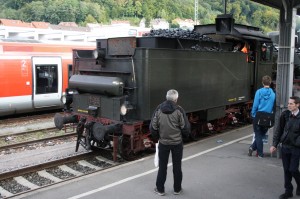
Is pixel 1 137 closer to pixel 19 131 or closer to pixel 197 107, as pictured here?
pixel 19 131

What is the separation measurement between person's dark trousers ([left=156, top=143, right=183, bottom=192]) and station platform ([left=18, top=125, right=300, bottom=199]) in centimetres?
17

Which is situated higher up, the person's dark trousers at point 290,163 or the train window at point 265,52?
the train window at point 265,52

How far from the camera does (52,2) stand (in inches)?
4193

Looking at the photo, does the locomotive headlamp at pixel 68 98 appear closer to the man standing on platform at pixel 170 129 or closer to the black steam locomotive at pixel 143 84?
the black steam locomotive at pixel 143 84

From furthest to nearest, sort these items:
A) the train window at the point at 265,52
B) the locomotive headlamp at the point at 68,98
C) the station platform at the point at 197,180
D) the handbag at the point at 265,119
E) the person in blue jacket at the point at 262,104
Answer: the train window at the point at 265,52, the locomotive headlamp at the point at 68,98, the person in blue jacket at the point at 262,104, the handbag at the point at 265,119, the station platform at the point at 197,180

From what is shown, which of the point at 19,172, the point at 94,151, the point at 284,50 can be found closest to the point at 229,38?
the point at 284,50

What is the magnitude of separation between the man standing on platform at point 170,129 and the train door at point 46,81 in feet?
31.7

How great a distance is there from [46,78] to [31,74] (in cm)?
77

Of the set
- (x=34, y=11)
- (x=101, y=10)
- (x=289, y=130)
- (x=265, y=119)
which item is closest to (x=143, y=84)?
(x=265, y=119)

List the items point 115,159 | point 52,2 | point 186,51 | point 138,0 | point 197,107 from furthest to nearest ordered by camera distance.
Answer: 1. point 138,0
2. point 52,2
3. point 197,107
4. point 186,51
5. point 115,159

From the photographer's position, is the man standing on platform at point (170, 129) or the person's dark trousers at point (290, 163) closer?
the person's dark trousers at point (290, 163)

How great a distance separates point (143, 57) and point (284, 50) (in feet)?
9.27

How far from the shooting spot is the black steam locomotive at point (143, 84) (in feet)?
25.0

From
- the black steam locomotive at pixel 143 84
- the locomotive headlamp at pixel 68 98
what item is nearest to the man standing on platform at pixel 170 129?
the black steam locomotive at pixel 143 84
